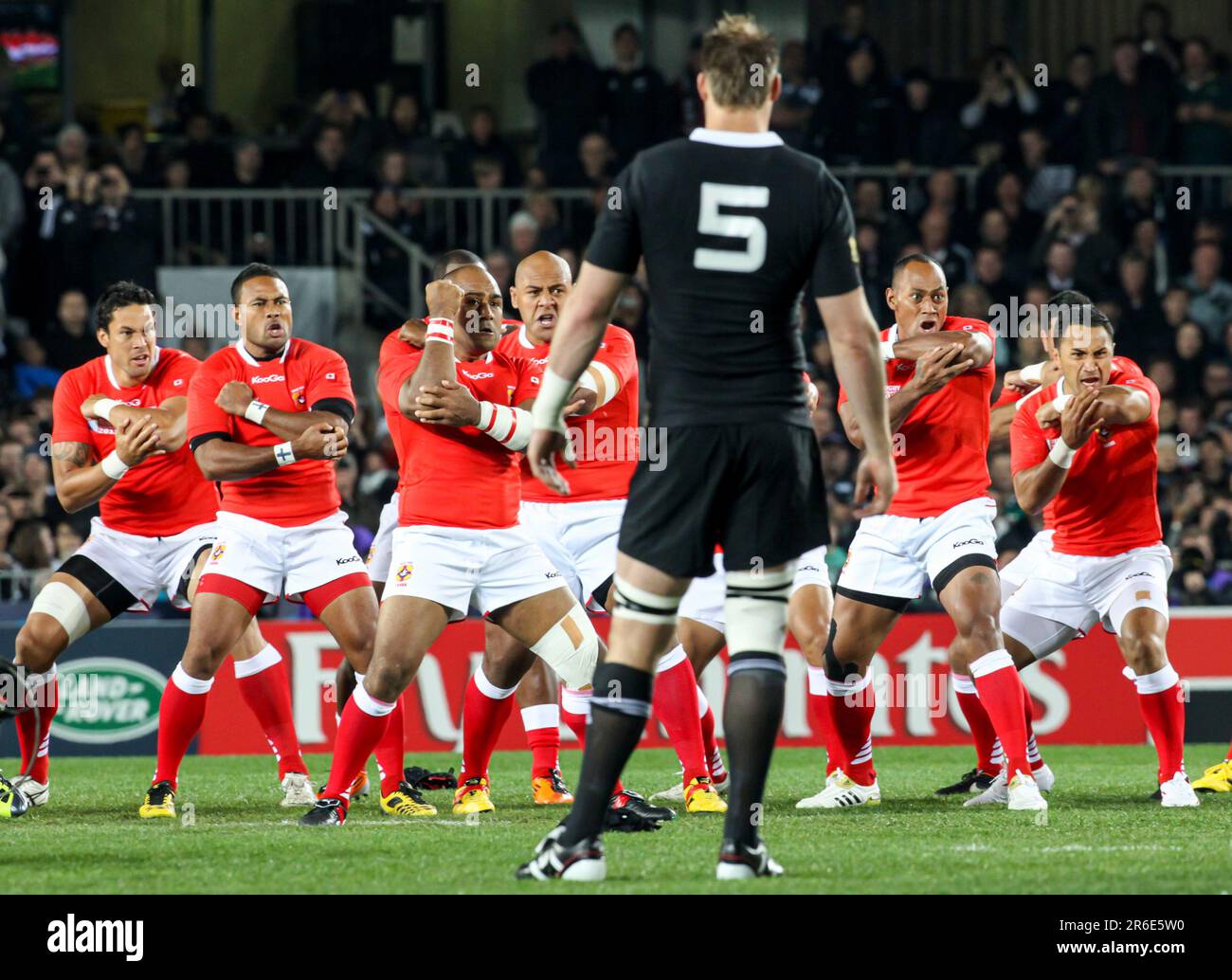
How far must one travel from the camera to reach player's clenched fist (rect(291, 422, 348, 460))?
790 centimetres

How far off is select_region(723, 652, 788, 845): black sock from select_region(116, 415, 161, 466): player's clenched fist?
3709 mm

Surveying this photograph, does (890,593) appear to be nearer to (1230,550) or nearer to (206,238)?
(1230,550)

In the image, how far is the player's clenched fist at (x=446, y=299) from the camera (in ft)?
25.2

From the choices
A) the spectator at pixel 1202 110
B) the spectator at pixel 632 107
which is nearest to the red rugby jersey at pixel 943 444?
the spectator at pixel 632 107

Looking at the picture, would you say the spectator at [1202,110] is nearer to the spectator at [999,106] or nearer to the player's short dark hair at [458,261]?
the spectator at [999,106]

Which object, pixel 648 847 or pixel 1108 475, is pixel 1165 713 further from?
pixel 648 847

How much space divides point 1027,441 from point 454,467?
2.80 meters

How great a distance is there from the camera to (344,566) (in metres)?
8.35

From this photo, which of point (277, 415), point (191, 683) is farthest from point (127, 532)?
point (277, 415)

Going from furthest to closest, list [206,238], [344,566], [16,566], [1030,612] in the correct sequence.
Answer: [206,238] → [16,566] → [1030,612] → [344,566]

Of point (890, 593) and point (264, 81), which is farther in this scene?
point (264, 81)

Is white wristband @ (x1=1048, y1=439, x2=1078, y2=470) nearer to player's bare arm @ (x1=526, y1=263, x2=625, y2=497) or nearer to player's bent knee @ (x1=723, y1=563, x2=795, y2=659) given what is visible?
player's bent knee @ (x1=723, y1=563, x2=795, y2=659)
